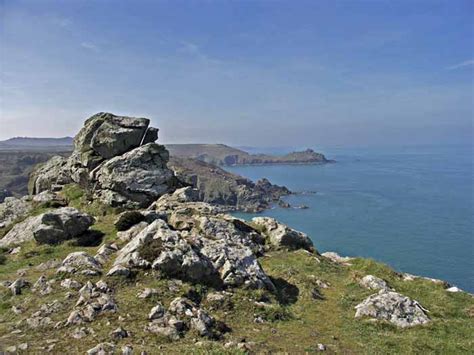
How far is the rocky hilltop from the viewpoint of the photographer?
44.8 feet

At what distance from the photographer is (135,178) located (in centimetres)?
3706

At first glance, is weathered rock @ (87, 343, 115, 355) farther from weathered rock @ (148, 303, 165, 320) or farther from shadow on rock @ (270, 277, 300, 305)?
shadow on rock @ (270, 277, 300, 305)

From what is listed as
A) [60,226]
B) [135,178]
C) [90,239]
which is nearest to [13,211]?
[135,178]

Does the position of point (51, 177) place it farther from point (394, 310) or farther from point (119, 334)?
point (394, 310)

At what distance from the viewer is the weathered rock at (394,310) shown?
17.8 meters

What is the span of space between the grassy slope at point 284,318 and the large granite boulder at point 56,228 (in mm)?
1645

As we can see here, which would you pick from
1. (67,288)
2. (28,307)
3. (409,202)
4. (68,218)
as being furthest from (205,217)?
(409,202)

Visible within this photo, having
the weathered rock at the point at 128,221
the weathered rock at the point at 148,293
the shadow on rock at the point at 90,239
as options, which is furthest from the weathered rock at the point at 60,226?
the weathered rock at the point at 148,293

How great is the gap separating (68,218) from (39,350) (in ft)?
53.0

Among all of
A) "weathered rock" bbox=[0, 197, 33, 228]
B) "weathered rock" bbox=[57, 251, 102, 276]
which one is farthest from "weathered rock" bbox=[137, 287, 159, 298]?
"weathered rock" bbox=[0, 197, 33, 228]

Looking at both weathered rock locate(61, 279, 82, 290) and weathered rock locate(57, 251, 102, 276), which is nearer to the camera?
weathered rock locate(61, 279, 82, 290)

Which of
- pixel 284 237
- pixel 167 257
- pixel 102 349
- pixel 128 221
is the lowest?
pixel 284 237

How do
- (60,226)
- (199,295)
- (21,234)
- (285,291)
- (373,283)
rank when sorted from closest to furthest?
(199,295) < (285,291) < (373,283) < (60,226) < (21,234)

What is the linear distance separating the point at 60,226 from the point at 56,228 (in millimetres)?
400
